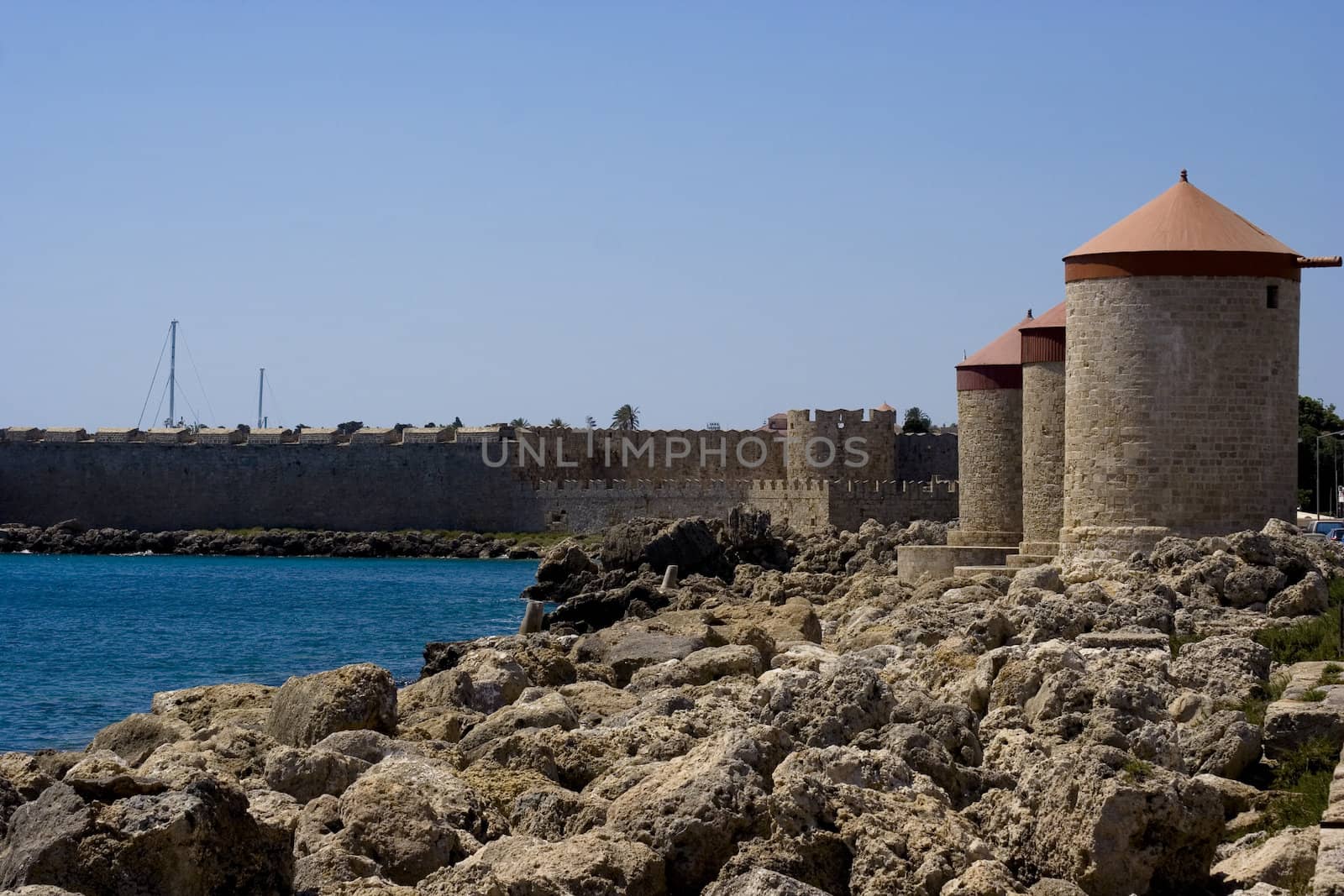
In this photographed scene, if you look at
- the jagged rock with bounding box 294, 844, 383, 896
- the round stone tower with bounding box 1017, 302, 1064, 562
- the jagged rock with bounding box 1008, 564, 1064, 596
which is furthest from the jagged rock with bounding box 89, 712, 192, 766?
the round stone tower with bounding box 1017, 302, 1064, 562

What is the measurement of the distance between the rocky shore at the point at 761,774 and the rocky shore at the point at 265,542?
107 feet

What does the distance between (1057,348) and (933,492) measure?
55.9 ft

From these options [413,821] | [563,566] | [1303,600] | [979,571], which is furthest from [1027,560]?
[563,566]

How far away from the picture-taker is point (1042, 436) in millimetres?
16359

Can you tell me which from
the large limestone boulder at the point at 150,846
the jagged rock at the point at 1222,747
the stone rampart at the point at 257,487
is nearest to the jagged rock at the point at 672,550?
the stone rampart at the point at 257,487

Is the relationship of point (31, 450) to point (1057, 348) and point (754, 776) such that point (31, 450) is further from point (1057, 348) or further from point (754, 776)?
point (754, 776)

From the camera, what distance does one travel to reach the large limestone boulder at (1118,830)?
532 centimetres

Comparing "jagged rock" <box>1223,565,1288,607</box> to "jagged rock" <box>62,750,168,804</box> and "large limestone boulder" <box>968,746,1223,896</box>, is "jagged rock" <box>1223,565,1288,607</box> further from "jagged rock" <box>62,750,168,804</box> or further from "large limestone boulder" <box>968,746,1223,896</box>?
"jagged rock" <box>62,750,168,804</box>

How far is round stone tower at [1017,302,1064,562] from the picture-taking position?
52.6ft

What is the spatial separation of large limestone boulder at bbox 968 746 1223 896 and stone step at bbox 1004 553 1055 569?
9800 millimetres

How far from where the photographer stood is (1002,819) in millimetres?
5738

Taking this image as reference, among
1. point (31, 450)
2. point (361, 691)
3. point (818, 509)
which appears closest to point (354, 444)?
point (31, 450)

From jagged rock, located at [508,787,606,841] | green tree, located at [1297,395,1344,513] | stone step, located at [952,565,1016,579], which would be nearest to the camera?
jagged rock, located at [508,787,606,841]

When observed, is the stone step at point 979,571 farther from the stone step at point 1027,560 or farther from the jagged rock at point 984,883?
the jagged rock at point 984,883
